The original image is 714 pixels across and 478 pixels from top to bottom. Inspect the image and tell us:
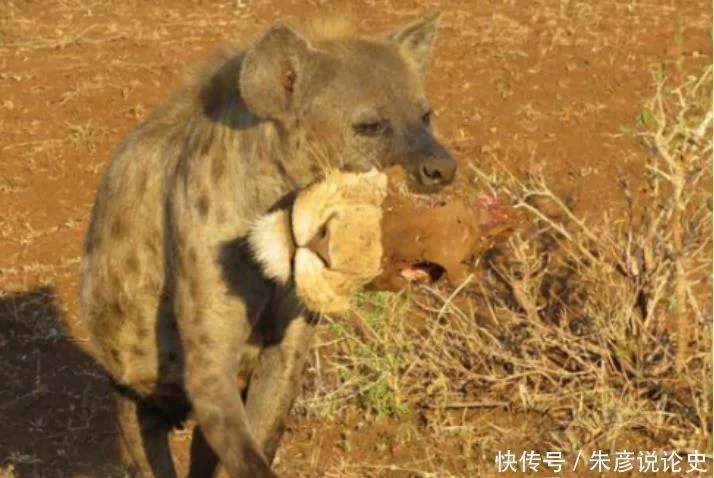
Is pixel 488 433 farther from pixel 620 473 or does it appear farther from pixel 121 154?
pixel 121 154

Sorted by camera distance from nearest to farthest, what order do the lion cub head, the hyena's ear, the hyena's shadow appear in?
1. the lion cub head
2. the hyena's ear
3. the hyena's shadow

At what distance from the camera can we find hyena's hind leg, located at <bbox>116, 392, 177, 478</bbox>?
5.37 metres

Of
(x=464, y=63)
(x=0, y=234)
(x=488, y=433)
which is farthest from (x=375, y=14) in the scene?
(x=488, y=433)

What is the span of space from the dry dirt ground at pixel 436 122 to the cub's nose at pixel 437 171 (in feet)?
4.39

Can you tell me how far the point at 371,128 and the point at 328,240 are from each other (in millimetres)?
418

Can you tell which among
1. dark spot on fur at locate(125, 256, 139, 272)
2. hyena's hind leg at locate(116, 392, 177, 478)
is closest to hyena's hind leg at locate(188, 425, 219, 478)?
hyena's hind leg at locate(116, 392, 177, 478)

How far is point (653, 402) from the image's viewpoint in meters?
5.84

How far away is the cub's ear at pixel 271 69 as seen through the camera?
4.52m

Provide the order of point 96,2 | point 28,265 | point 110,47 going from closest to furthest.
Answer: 1. point 28,265
2. point 110,47
3. point 96,2

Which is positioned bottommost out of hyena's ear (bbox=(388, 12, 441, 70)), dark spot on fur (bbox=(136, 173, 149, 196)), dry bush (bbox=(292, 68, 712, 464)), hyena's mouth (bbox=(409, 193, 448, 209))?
Answer: dry bush (bbox=(292, 68, 712, 464))

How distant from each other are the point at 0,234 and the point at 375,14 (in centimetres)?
282

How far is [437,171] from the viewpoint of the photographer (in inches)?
168

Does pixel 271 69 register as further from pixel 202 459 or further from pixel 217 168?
pixel 202 459

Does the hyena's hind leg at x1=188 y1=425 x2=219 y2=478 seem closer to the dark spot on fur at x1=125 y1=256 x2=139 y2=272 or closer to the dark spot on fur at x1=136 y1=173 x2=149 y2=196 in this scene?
the dark spot on fur at x1=125 y1=256 x2=139 y2=272
